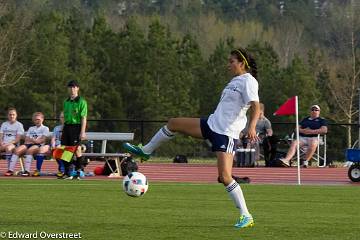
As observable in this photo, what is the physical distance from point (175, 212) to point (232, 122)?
2.28m

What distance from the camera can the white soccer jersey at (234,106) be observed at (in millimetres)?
12641

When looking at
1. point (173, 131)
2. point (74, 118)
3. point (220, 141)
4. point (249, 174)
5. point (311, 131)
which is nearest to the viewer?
point (220, 141)

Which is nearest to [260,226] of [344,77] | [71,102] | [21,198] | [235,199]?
[235,199]

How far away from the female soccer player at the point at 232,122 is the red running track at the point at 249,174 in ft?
36.3

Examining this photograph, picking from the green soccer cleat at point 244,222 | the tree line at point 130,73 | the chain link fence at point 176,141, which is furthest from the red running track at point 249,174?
the tree line at point 130,73

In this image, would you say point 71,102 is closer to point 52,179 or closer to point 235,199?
point 52,179

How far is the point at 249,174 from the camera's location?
89.6 feet

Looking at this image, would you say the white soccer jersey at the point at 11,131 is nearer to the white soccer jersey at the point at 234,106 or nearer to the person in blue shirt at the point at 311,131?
the person in blue shirt at the point at 311,131

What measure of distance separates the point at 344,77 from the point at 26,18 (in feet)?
66.5

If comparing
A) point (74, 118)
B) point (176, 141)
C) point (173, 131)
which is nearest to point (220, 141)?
point (173, 131)

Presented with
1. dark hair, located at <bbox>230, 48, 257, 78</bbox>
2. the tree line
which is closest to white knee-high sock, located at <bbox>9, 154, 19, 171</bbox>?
dark hair, located at <bbox>230, 48, 257, 78</bbox>

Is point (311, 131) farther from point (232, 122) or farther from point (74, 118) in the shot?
point (232, 122)

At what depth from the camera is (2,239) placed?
1082cm

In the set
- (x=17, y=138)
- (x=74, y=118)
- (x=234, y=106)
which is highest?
(x=234, y=106)
